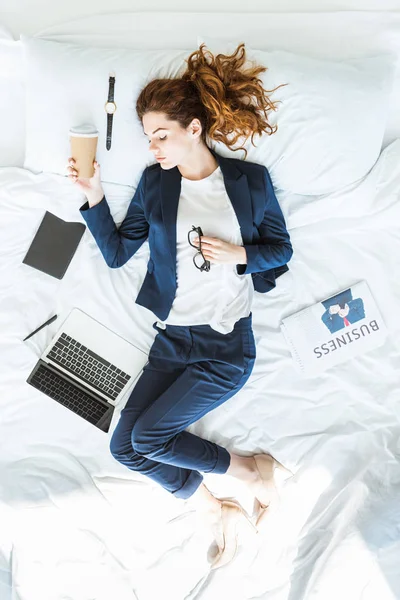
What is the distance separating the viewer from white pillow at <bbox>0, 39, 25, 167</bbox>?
1.71 m

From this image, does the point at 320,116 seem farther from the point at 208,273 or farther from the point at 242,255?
the point at 208,273

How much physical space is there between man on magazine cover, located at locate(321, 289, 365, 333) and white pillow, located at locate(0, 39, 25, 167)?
1.30 m

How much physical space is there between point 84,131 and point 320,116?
793 mm

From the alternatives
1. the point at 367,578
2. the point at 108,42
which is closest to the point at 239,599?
the point at 367,578

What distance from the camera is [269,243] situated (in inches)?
68.4

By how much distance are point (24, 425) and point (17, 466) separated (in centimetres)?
16

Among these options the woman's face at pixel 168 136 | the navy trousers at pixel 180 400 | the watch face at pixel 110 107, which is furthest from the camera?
the navy trousers at pixel 180 400

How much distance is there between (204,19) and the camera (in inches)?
67.1

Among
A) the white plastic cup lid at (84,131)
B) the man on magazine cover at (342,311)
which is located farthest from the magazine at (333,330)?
the white plastic cup lid at (84,131)

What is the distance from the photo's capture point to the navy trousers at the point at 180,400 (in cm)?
172

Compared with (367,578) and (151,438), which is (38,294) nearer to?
(151,438)

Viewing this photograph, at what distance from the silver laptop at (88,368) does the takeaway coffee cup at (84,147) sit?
1.76 feet

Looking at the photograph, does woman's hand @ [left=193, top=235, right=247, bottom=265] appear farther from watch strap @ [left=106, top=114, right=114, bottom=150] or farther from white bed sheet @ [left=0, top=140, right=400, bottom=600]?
watch strap @ [left=106, top=114, right=114, bottom=150]

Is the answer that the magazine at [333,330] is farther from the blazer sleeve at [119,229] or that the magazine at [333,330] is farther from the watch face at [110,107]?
the watch face at [110,107]
